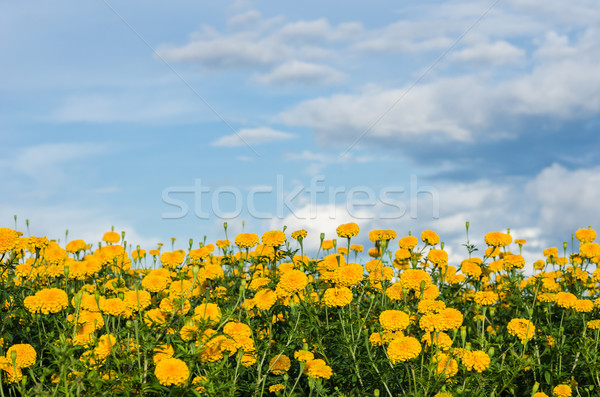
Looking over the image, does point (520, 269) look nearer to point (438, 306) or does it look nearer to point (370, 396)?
point (438, 306)

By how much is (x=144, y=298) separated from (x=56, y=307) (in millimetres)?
742

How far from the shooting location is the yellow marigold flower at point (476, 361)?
3.90 meters

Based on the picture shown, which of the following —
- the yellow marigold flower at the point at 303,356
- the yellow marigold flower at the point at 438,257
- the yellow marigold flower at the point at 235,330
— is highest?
the yellow marigold flower at the point at 438,257

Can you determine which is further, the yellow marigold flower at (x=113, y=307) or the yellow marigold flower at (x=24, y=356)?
the yellow marigold flower at (x=113, y=307)

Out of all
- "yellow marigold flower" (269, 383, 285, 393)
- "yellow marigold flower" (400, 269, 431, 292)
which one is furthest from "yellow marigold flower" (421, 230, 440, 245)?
"yellow marigold flower" (269, 383, 285, 393)

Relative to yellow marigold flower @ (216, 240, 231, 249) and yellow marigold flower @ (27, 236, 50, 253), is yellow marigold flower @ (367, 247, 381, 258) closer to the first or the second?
yellow marigold flower @ (216, 240, 231, 249)

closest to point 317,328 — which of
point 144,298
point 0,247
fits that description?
point 144,298

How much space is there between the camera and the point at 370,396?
399 cm

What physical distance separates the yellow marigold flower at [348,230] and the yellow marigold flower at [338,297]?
122 cm

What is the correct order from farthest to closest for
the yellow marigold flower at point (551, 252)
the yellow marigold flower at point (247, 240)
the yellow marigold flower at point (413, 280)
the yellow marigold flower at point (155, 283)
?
the yellow marigold flower at point (551, 252)
the yellow marigold flower at point (247, 240)
the yellow marigold flower at point (413, 280)
the yellow marigold flower at point (155, 283)

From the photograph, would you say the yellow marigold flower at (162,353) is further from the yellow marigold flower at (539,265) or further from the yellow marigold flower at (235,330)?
the yellow marigold flower at (539,265)

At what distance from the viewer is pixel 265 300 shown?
4.21 m

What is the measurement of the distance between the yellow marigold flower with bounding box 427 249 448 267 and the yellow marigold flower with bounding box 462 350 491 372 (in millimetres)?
1894

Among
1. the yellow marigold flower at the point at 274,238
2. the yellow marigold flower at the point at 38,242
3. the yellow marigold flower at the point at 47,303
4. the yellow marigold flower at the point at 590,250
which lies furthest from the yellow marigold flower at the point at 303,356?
the yellow marigold flower at the point at 590,250
